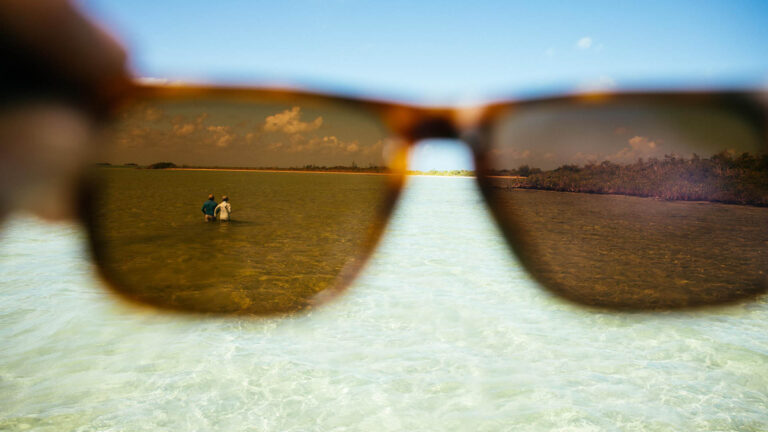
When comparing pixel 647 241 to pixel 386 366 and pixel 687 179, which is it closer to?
pixel 386 366

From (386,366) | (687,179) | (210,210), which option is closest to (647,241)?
(386,366)

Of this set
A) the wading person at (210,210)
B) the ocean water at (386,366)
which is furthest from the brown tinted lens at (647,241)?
the wading person at (210,210)

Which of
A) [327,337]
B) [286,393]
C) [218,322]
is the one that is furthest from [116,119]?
[286,393]

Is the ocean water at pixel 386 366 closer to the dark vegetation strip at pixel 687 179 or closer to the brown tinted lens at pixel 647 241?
the brown tinted lens at pixel 647 241

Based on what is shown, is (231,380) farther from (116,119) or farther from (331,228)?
(331,228)

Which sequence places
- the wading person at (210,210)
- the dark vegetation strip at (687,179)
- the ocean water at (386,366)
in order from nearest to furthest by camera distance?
the ocean water at (386,366)
the wading person at (210,210)
the dark vegetation strip at (687,179)

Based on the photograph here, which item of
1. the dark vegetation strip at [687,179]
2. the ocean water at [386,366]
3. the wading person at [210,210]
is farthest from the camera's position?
the dark vegetation strip at [687,179]

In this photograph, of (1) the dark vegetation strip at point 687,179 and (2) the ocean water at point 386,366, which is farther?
(1) the dark vegetation strip at point 687,179

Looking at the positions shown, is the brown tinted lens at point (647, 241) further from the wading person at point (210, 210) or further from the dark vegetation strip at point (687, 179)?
the wading person at point (210, 210)
